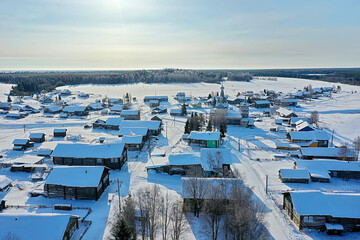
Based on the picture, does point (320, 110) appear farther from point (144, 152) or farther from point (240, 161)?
point (144, 152)

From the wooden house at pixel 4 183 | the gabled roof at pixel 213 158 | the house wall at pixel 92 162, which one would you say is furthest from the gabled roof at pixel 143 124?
the wooden house at pixel 4 183

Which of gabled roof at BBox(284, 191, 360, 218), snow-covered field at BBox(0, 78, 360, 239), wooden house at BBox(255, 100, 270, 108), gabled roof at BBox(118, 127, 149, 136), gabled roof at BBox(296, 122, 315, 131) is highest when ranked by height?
wooden house at BBox(255, 100, 270, 108)

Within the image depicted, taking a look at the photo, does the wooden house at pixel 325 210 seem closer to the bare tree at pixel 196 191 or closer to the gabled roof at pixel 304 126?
the bare tree at pixel 196 191

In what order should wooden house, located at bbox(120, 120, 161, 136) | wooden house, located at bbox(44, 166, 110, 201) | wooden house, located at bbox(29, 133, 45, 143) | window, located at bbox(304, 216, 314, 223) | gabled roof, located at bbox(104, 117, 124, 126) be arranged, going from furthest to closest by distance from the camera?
gabled roof, located at bbox(104, 117, 124, 126) → wooden house, located at bbox(120, 120, 161, 136) → wooden house, located at bbox(29, 133, 45, 143) → wooden house, located at bbox(44, 166, 110, 201) → window, located at bbox(304, 216, 314, 223)

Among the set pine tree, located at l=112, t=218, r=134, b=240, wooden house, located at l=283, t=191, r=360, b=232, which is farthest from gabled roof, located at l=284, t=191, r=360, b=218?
pine tree, located at l=112, t=218, r=134, b=240

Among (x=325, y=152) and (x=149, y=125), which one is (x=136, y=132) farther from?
(x=325, y=152)

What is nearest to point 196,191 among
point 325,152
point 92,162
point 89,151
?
point 92,162

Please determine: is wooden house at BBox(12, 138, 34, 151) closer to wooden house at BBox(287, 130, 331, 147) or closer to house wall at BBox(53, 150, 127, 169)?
house wall at BBox(53, 150, 127, 169)
